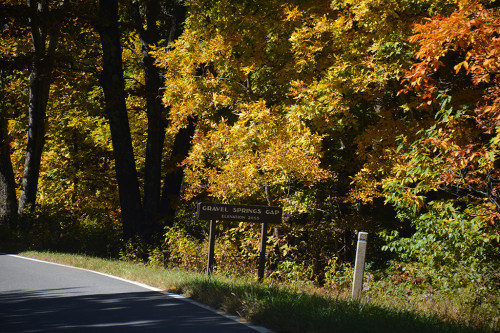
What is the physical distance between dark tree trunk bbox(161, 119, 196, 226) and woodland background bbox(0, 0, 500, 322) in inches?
2.1

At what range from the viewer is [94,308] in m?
8.48

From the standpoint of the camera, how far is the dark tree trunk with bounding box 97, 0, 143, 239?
1917 cm

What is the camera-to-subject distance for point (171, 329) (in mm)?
7125

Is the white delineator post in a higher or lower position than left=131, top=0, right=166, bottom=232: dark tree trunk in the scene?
lower

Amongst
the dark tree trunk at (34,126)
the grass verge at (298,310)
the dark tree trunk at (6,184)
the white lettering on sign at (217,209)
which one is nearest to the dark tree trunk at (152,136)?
the dark tree trunk at (34,126)

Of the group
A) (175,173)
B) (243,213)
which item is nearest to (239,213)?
(243,213)

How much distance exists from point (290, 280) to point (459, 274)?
4797mm

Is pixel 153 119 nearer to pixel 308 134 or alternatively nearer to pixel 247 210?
pixel 308 134

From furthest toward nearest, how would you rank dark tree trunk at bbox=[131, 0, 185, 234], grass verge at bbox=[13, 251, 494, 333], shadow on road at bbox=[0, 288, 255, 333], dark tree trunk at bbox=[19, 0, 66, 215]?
dark tree trunk at bbox=[19, 0, 66, 215] < dark tree trunk at bbox=[131, 0, 185, 234] < shadow on road at bbox=[0, 288, 255, 333] < grass verge at bbox=[13, 251, 494, 333]

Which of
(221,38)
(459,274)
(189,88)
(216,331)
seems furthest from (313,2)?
(216,331)

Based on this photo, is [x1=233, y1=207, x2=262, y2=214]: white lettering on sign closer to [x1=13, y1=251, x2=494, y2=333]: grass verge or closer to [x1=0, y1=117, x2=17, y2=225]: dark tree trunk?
[x1=13, y1=251, x2=494, y2=333]: grass verge

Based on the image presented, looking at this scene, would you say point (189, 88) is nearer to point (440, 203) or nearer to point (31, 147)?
point (440, 203)

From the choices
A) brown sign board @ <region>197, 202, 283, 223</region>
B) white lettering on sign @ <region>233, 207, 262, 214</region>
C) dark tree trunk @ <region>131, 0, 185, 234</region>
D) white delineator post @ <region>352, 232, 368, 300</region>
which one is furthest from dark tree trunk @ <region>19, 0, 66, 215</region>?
white delineator post @ <region>352, 232, 368, 300</region>

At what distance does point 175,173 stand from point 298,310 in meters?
13.7
